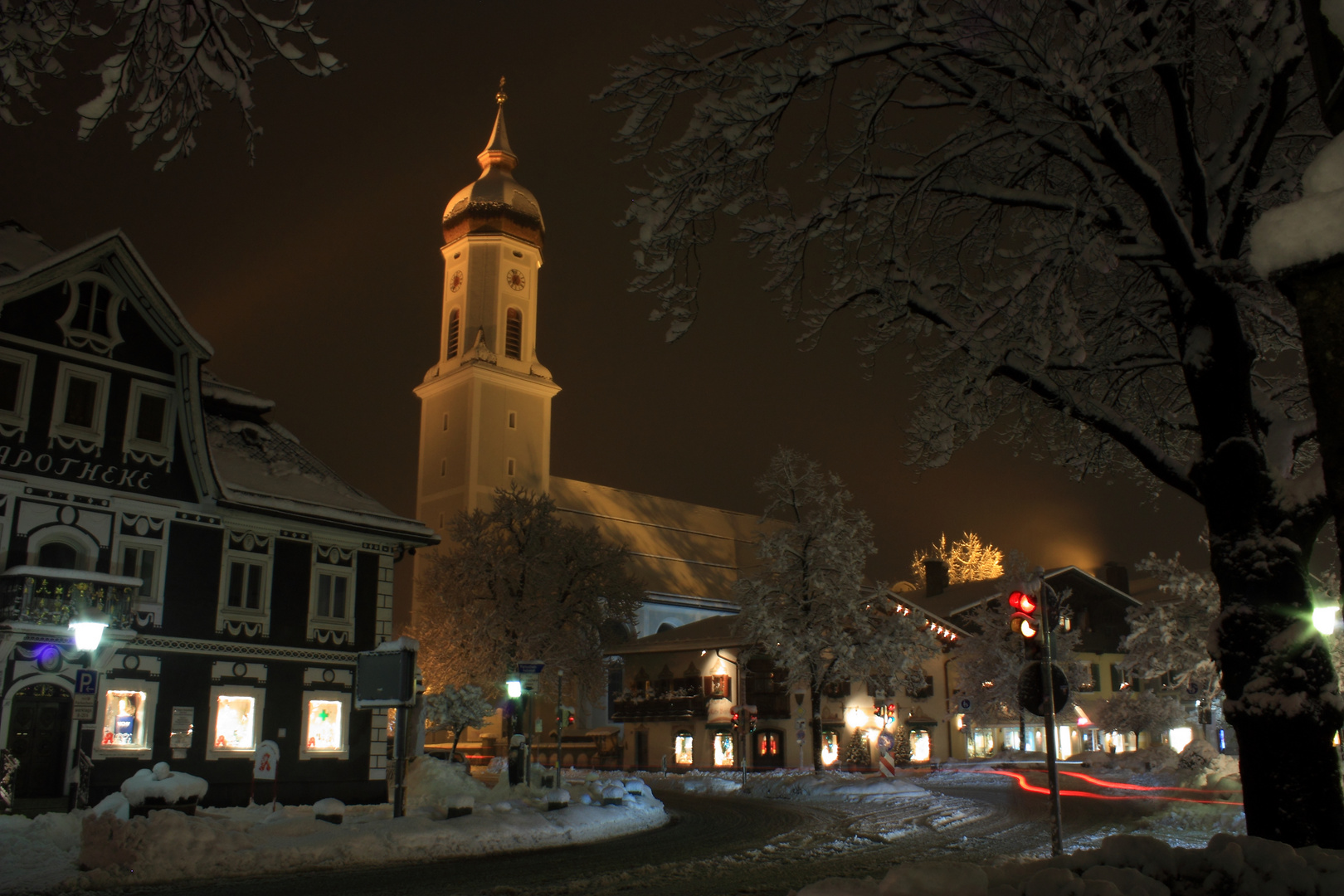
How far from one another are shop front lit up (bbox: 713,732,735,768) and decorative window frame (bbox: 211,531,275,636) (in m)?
33.7

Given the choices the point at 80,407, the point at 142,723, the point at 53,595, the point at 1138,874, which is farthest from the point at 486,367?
the point at 1138,874

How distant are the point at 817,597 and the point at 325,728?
21.8m

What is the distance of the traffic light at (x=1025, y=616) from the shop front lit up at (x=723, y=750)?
44030mm

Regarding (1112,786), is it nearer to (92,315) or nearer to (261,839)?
(261,839)

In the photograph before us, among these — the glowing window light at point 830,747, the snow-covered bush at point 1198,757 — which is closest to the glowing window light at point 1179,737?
the glowing window light at point 830,747

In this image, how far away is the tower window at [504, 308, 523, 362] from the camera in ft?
268

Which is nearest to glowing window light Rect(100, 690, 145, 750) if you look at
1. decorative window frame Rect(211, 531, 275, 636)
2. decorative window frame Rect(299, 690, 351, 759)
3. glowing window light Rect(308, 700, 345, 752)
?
decorative window frame Rect(211, 531, 275, 636)

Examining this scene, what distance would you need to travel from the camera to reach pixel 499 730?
66.1 meters

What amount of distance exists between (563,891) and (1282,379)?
10.5 m

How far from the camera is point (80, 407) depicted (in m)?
23.7

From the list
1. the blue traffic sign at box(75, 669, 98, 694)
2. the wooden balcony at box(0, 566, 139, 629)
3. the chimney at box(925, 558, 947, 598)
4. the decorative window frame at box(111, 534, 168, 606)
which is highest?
the chimney at box(925, 558, 947, 598)

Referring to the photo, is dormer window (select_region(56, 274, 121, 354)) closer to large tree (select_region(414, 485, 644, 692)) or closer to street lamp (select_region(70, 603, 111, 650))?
street lamp (select_region(70, 603, 111, 650))

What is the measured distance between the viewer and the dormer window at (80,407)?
913 inches

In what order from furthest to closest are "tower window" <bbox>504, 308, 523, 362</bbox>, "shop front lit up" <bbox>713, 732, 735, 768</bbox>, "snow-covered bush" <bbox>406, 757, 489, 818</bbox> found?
"tower window" <bbox>504, 308, 523, 362</bbox> < "shop front lit up" <bbox>713, 732, 735, 768</bbox> < "snow-covered bush" <bbox>406, 757, 489, 818</bbox>
